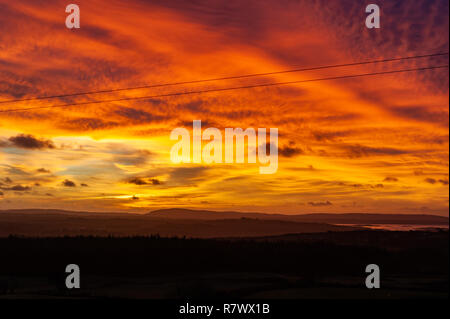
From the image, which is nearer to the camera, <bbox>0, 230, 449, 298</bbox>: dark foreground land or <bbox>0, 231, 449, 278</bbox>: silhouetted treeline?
<bbox>0, 230, 449, 298</bbox>: dark foreground land

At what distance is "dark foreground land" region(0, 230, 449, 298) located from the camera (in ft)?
117

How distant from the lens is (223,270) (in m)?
61.4

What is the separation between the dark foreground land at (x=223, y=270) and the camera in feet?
117

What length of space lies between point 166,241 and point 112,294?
61774 mm

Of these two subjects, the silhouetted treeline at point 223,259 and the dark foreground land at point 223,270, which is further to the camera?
the silhouetted treeline at point 223,259

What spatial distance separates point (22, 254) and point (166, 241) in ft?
84.9

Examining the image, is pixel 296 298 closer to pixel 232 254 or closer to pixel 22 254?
pixel 232 254
